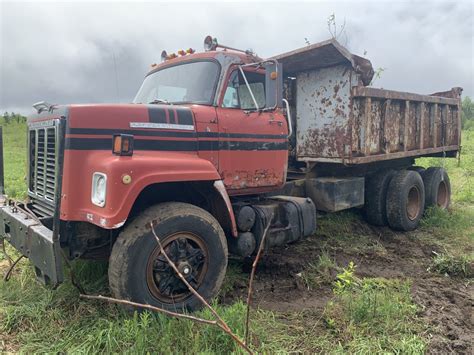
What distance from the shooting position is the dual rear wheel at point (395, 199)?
22.3 feet

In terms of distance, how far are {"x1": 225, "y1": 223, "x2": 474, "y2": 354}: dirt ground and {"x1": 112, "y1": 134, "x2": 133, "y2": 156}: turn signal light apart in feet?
6.01

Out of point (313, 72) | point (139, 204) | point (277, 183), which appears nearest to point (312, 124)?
point (313, 72)

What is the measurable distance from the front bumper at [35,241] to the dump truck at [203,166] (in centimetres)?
1

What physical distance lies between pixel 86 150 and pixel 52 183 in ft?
1.98

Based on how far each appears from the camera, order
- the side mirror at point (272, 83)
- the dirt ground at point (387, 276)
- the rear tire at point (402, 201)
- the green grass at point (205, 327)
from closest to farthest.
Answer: the green grass at point (205, 327) < the dirt ground at point (387, 276) < the side mirror at point (272, 83) < the rear tire at point (402, 201)

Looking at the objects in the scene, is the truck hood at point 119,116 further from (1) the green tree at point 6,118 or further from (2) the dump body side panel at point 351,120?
(1) the green tree at point 6,118

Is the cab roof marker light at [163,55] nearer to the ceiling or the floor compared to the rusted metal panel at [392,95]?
nearer to the ceiling

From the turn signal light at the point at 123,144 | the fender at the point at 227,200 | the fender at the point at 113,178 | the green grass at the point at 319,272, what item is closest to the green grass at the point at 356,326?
the green grass at the point at 319,272

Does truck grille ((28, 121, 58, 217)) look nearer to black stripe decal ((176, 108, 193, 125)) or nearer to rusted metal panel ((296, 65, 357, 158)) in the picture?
black stripe decal ((176, 108, 193, 125))

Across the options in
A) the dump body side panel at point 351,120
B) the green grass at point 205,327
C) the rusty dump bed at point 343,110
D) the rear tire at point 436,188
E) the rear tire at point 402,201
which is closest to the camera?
the green grass at point 205,327

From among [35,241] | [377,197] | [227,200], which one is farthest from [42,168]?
[377,197]

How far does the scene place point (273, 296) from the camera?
4.27 m

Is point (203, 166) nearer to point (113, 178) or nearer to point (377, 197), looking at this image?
point (113, 178)

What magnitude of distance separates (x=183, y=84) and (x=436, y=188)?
5.49 metres
